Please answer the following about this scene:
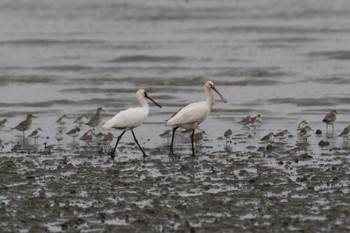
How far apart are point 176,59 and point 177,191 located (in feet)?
75.5

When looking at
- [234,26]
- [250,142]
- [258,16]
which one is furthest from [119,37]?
[250,142]

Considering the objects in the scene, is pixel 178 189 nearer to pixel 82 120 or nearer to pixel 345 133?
pixel 345 133

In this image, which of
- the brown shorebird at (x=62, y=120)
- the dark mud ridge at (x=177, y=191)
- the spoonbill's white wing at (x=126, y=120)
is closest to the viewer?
the dark mud ridge at (x=177, y=191)

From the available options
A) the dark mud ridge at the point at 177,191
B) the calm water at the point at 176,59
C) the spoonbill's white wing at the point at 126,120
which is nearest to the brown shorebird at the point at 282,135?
the calm water at the point at 176,59

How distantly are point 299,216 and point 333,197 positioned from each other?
1.11 meters

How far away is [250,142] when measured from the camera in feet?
56.7

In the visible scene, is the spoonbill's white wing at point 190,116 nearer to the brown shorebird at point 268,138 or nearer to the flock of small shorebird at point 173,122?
the flock of small shorebird at point 173,122

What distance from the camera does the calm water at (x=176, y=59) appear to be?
22625 millimetres

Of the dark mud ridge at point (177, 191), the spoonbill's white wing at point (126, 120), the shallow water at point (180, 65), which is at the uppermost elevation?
the shallow water at point (180, 65)

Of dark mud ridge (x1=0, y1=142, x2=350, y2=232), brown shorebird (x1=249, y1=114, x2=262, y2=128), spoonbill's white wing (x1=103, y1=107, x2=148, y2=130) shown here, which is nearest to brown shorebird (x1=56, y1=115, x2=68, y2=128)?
spoonbill's white wing (x1=103, y1=107, x2=148, y2=130)

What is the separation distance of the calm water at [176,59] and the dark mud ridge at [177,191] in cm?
287

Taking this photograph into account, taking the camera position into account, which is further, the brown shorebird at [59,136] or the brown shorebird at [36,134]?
the brown shorebird at [36,134]

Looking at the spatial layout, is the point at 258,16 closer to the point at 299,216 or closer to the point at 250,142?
the point at 250,142

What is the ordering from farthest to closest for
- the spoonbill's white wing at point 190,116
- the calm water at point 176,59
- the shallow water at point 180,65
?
the calm water at point 176,59 → the shallow water at point 180,65 → the spoonbill's white wing at point 190,116
